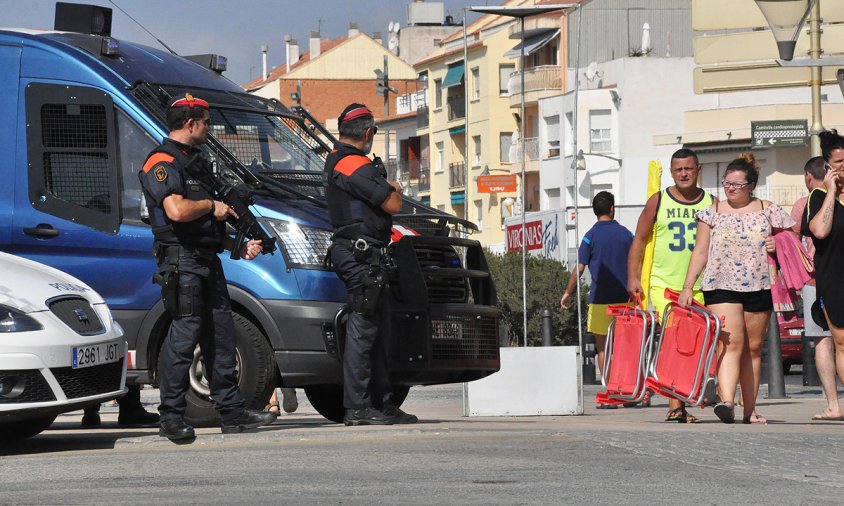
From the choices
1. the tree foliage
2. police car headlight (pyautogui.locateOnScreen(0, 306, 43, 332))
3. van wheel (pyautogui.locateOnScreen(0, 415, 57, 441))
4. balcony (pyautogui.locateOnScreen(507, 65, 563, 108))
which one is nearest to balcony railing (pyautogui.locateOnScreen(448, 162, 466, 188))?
balcony (pyautogui.locateOnScreen(507, 65, 563, 108))

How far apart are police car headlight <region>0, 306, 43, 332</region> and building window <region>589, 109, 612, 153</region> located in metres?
66.0

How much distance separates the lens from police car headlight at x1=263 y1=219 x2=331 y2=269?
422 inches

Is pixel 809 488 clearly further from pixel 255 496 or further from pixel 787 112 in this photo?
pixel 787 112

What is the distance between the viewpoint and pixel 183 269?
32.2 ft

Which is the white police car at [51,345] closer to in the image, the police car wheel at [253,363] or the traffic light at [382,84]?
the police car wheel at [253,363]

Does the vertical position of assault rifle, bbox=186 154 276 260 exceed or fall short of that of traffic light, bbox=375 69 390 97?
it falls short

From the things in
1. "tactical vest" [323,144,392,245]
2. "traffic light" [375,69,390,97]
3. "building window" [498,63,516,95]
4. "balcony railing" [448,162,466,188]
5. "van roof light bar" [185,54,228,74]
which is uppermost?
"traffic light" [375,69,390,97]

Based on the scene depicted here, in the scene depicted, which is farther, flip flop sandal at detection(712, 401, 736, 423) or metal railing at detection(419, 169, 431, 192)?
metal railing at detection(419, 169, 431, 192)

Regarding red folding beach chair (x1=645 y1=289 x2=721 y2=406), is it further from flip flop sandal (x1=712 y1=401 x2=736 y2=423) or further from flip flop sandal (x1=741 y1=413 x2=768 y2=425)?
flip flop sandal (x1=741 y1=413 x2=768 y2=425)

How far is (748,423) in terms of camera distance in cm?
1166

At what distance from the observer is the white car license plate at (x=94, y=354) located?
973 centimetres

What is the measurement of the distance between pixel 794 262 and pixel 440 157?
83.0m

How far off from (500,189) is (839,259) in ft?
84.3

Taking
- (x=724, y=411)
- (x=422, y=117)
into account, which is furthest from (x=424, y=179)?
(x=724, y=411)
